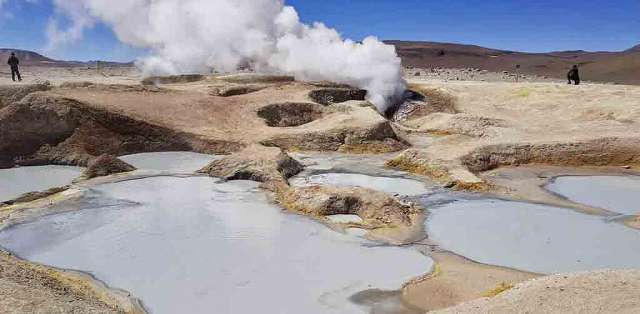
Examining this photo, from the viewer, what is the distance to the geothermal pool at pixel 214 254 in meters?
5.47

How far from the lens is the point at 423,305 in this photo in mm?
5445

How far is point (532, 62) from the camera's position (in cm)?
4312

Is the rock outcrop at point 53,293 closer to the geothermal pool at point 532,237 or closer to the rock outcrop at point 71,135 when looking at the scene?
the geothermal pool at point 532,237

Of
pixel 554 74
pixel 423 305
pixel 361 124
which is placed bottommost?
pixel 423 305

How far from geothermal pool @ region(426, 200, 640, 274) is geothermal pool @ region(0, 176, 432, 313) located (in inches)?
34.7

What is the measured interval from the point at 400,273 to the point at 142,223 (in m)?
3.45

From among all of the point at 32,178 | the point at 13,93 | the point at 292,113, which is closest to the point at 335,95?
the point at 292,113

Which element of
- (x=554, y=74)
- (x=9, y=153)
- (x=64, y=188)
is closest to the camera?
(x=64, y=188)

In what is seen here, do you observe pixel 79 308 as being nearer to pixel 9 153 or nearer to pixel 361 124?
pixel 9 153

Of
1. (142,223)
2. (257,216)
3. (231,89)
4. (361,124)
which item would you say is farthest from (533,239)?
(231,89)

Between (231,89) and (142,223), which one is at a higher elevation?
(231,89)

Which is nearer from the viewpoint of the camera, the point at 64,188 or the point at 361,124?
the point at 64,188

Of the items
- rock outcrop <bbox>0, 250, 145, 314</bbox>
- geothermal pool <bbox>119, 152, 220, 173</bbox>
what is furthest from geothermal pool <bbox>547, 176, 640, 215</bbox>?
rock outcrop <bbox>0, 250, 145, 314</bbox>

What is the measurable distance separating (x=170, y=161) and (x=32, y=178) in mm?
2526
